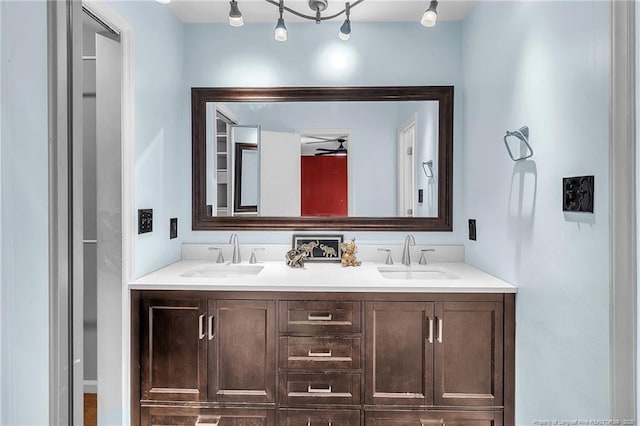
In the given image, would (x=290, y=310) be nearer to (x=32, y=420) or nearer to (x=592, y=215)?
(x=592, y=215)

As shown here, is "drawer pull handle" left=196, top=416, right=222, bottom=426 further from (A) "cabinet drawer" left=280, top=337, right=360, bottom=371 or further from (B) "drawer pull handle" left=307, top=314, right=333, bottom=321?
(B) "drawer pull handle" left=307, top=314, right=333, bottom=321

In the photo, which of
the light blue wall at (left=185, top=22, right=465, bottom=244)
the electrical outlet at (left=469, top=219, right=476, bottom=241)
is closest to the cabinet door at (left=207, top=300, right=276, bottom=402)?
the light blue wall at (left=185, top=22, right=465, bottom=244)

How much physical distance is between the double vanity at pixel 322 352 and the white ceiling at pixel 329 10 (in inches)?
61.6

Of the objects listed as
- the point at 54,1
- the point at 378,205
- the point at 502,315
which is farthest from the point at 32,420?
the point at 378,205

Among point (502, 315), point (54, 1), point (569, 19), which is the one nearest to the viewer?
point (54, 1)

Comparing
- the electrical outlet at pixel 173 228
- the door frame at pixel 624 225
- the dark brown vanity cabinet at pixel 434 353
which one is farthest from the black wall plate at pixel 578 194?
the electrical outlet at pixel 173 228

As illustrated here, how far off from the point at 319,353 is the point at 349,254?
2.11 ft

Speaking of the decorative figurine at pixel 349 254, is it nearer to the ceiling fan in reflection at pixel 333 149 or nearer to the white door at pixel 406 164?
the white door at pixel 406 164

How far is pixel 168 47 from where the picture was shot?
6.72ft

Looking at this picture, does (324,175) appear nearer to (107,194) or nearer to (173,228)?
(173,228)

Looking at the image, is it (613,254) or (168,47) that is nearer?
(613,254)

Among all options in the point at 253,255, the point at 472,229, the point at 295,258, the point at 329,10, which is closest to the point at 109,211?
the point at 253,255

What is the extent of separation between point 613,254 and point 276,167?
1.87 m

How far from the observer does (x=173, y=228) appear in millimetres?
2160
